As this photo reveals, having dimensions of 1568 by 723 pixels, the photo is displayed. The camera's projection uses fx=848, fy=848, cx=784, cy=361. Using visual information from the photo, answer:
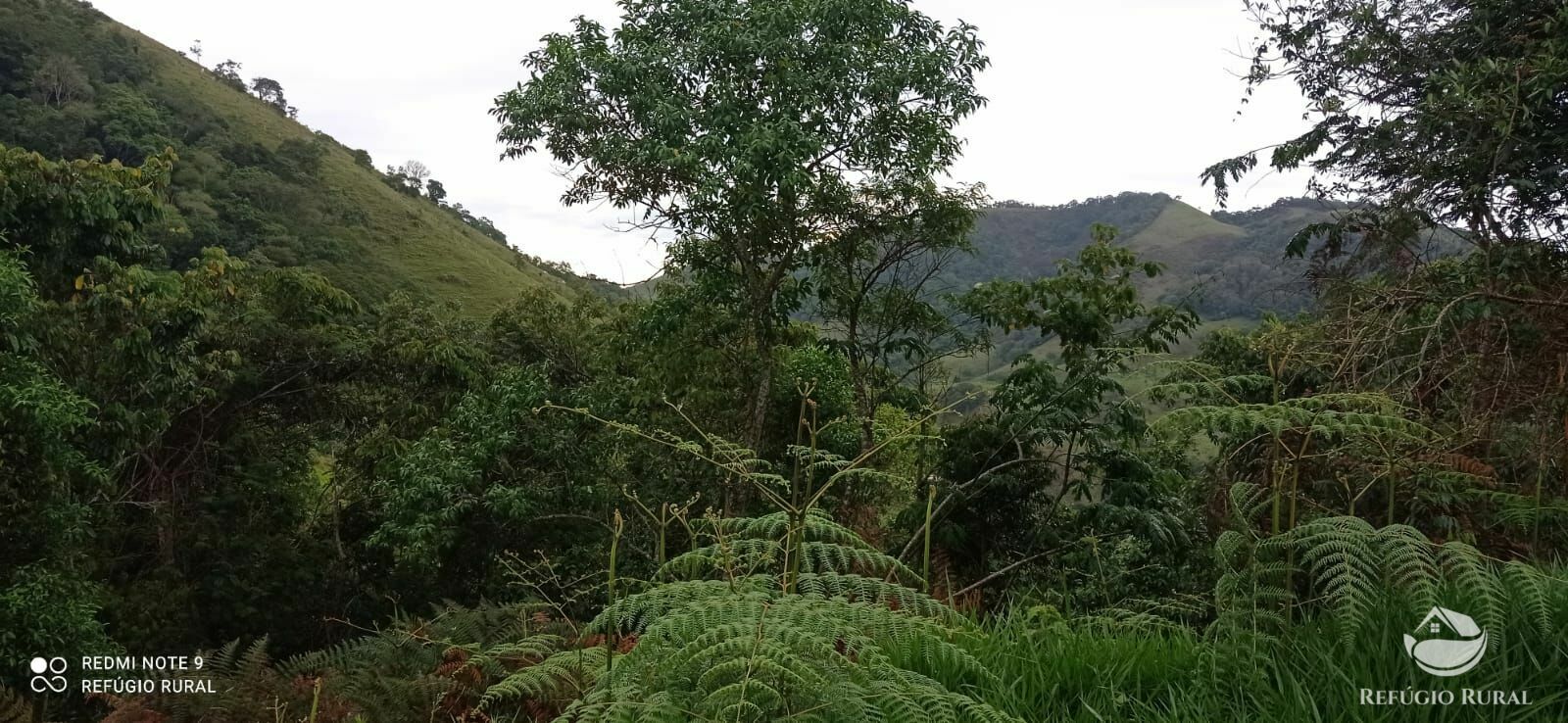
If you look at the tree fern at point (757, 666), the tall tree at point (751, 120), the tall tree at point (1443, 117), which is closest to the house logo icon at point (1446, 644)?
the tree fern at point (757, 666)

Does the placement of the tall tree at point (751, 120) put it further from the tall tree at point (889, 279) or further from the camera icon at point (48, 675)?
the camera icon at point (48, 675)

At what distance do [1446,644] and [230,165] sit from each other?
54220 millimetres

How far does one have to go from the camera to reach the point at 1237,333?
11820mm

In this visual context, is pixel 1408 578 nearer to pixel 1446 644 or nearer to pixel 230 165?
pixel 1446 644

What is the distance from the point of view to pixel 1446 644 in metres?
1.74

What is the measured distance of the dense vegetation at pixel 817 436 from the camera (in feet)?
6.07

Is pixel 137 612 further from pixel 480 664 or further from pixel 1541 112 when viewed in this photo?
pixel 1541 112

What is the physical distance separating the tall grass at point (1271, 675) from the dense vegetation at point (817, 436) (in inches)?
0.5

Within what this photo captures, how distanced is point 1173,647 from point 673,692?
133cm

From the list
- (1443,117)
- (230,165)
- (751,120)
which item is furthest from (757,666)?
(230,165)

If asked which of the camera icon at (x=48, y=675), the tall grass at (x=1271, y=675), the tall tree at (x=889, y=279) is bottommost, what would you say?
the camera icon at (x=48, y=675)

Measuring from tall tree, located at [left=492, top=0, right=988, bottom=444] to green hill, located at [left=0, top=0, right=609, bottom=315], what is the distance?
28.9 metres

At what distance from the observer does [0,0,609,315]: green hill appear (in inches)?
1560

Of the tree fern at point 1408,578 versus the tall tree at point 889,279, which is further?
the tall tree at point 889,279
